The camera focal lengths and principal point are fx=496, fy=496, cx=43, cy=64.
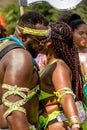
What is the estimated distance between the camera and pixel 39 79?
11.7 feet

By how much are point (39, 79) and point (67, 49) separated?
48 cm

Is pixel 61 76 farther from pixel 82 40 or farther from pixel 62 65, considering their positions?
pixel 82 40

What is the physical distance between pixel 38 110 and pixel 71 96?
31cm

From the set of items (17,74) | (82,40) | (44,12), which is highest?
(17,74)

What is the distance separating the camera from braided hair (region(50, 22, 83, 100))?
390 centimetres

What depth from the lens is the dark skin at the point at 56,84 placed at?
3.58m

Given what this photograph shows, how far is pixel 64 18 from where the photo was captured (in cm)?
541

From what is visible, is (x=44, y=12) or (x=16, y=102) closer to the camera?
(x=16, y=102)

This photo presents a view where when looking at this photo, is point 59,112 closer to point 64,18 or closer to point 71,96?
point 71,96

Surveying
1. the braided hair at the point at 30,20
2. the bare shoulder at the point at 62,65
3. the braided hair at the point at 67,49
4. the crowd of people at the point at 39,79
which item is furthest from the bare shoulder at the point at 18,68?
the braided hair at the point at 67,49

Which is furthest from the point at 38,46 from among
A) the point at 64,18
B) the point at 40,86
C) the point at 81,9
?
the point at 81,9

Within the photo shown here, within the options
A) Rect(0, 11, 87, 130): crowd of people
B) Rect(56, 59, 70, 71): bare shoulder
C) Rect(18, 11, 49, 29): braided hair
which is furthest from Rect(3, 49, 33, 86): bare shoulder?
Rect(56, 59, 70, 71): bare shoulder

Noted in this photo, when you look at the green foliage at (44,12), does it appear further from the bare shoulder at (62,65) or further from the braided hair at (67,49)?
the bare shoulder at (62,65)

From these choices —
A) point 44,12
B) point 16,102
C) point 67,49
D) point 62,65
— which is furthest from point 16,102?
point 44,12
